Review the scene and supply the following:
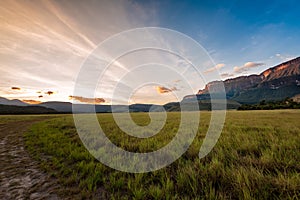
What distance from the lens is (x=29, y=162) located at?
5.60 metres

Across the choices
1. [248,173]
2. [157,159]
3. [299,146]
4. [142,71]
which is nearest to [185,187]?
[248,173]

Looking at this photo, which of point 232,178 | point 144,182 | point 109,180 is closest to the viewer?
point 232,178

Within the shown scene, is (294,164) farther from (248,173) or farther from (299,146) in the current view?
(299,146)

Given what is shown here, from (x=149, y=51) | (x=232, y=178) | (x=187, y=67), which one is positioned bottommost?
(x=232, y=178)

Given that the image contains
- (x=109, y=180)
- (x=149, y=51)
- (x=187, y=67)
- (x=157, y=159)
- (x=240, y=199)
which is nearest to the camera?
(x=240, y=199)

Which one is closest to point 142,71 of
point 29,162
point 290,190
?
point 29,162

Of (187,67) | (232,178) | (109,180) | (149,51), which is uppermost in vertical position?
(149,51)

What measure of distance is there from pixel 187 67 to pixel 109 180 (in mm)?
8219

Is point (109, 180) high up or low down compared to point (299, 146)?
down

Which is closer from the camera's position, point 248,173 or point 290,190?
point 290,190

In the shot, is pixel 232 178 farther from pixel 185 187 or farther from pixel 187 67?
pixel 187 67

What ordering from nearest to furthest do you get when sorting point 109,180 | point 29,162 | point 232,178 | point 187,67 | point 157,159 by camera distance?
point 232,178, point 109,180, point 157,159, point 29,162, point 187,67

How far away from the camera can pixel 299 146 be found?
17.4ft

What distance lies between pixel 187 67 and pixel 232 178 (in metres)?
7.74
